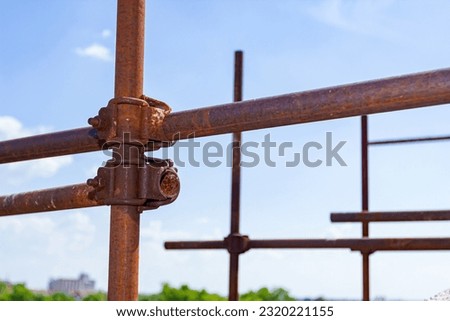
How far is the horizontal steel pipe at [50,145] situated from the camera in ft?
6.61

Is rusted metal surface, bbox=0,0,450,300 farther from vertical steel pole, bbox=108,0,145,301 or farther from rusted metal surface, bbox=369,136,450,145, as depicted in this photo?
rusted metal surface, bbox=369,136,450,145

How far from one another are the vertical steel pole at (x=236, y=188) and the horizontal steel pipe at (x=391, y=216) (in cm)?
61

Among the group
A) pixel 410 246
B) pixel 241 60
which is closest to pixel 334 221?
pixel 410 246

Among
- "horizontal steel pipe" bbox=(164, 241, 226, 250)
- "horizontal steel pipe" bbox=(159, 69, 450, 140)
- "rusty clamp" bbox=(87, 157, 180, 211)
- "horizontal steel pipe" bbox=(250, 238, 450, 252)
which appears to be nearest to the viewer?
"horizontal steel pipe" bbox=(159, 69, 450, 140)

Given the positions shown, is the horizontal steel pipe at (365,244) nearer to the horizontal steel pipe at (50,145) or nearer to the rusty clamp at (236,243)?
the rusty clamp at (236,243)

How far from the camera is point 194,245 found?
4.35 m

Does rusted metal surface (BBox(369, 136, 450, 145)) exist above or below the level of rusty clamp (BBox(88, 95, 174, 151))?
above

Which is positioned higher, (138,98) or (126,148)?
(138,98)

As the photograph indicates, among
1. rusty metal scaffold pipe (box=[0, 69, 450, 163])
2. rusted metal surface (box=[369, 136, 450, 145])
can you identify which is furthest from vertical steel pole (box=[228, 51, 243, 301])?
rusty metal scaffold pipe (box=[0, 69, 450, 163])

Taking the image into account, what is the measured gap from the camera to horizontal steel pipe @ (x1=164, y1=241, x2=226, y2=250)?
13.9 ft
